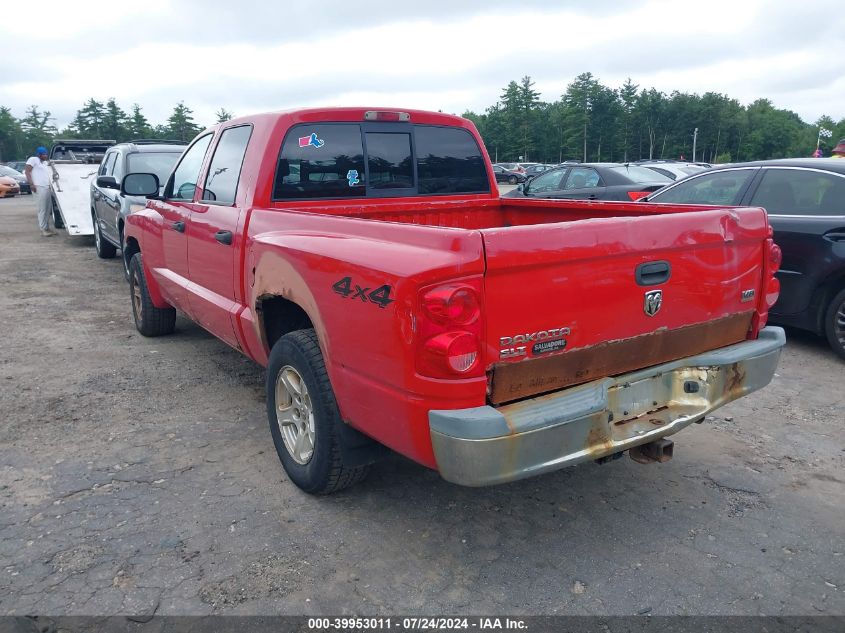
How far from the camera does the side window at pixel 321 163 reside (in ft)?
13.5

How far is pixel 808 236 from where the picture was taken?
19.0ft

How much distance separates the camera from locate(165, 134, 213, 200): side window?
502 cm

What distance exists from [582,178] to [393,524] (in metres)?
10.7

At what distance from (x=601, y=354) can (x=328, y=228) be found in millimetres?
1344

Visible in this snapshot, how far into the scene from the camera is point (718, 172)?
6.80 metres

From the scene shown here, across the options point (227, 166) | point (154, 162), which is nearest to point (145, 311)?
point (227, 166)

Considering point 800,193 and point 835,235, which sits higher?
point 800,193

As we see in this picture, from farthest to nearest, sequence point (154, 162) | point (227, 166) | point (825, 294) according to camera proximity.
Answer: point (154, 162)
point (825, 294)
point (227, 166)

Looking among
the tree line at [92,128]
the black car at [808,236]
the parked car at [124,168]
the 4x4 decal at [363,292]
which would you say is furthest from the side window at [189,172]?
the tree line at [92,128]

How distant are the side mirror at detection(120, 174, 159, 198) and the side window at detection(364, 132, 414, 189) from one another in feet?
6.88

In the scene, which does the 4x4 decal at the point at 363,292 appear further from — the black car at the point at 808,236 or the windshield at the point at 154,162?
the windshield at the point at 154,162

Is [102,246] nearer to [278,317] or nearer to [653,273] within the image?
[278,317]

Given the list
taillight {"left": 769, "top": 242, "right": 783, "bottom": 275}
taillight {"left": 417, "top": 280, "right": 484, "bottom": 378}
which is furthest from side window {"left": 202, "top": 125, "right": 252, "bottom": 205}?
taillight {"left": 769, "top": 242, "right": 783, "bottom": 275}

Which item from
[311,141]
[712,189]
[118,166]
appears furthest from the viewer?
[118,166]
